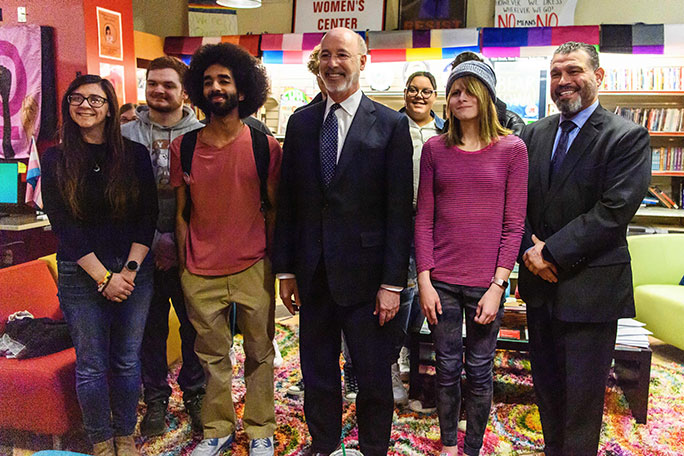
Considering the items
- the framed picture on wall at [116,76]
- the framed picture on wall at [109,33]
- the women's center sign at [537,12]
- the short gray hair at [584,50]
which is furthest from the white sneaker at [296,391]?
the women's center sign at [537,12]

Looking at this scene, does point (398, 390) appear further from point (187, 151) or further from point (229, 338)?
point (187, 151)

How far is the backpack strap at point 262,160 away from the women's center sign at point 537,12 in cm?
450

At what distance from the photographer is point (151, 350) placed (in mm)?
2541

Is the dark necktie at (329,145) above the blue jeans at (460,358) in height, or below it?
above

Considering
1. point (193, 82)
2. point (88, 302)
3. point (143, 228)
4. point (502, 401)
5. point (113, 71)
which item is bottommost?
point (502, 401)

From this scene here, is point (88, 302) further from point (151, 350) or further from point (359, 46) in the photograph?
point (359, 46)

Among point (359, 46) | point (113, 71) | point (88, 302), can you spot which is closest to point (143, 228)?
point (88, 302)

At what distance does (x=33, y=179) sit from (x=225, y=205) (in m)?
2.32

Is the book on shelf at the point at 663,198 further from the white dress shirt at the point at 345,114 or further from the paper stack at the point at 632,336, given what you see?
the white dress shirt at the point at 345,114

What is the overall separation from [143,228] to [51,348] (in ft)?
2.69

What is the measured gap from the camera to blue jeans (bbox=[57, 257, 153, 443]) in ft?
6.63

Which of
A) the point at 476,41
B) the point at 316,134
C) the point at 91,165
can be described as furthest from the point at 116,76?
the point at 316,134

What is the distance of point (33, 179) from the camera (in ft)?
12.2

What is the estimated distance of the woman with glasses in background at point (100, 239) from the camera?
1.96 metres
